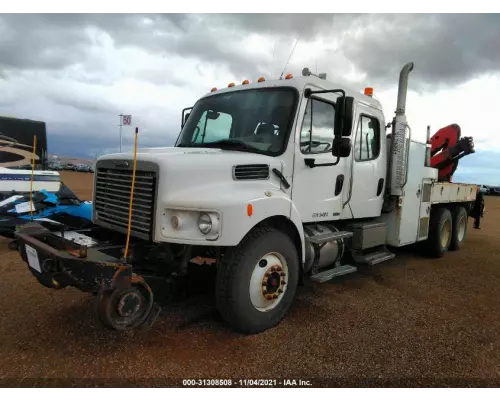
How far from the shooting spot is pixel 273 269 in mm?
3705

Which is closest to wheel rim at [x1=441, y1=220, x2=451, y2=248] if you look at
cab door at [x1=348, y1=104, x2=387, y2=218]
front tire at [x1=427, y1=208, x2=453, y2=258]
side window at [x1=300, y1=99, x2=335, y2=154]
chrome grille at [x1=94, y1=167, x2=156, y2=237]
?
front tire at [x1=427, y1=208, x2=453, y2=258]

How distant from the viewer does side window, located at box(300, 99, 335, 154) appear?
13.8 ft

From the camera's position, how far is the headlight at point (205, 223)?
→ 10.3 feet

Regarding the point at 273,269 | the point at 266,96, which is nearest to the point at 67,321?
the point at 273,269

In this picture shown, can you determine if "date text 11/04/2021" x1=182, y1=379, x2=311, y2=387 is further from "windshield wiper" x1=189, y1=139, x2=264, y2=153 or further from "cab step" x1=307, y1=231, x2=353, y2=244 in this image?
"windshield wiper" x1=189, y1=139, x2=264, y2=153

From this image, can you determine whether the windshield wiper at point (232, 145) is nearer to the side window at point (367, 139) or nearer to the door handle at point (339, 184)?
the door handle at point (339, 184)

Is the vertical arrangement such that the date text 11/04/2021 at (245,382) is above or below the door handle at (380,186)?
below

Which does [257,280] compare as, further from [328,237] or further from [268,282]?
[328,237]

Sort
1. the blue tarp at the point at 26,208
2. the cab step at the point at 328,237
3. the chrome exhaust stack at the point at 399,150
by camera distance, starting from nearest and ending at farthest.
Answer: the cab step at the point at 328,237 → the chrome exhaust stack at the point at 399,150 → the blue tarp at the point at 26,208

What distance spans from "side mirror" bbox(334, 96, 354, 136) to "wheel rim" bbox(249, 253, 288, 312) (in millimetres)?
1415

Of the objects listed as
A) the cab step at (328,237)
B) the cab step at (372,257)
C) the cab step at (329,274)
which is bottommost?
the cab step at (329,274)

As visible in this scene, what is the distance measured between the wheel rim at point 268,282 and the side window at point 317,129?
125cm

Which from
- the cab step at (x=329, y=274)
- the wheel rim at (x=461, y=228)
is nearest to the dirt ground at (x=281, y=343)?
the cab step at (x=329, y=274)

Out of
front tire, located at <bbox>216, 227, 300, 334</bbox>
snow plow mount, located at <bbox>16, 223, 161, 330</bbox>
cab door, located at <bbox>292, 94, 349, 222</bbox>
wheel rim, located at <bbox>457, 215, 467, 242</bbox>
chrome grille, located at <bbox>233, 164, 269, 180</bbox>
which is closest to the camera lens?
snow plow mount, located at <bbox>16, 223, 161, 330</bbox>
